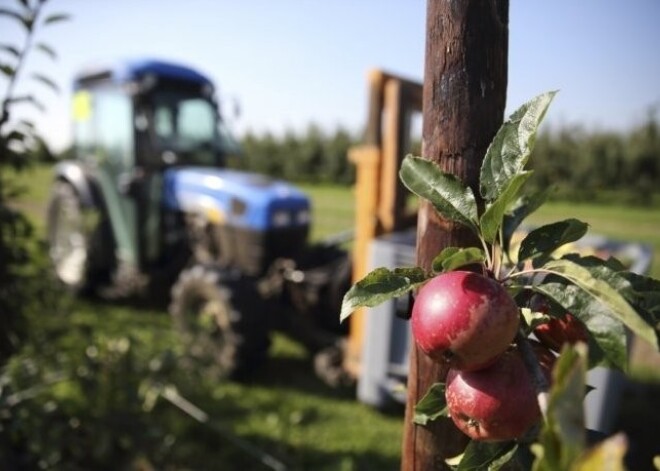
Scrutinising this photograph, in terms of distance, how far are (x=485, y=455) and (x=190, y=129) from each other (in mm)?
4434

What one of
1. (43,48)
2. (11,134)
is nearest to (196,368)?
(11,134)

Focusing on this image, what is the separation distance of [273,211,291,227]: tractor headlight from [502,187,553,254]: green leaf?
3275 mm

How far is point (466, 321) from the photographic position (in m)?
0.58

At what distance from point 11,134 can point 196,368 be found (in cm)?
137

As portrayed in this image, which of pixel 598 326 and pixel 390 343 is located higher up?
pixel 598 326

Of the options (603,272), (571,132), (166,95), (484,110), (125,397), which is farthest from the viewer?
(571,132)

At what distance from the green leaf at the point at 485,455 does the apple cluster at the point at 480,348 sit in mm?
43

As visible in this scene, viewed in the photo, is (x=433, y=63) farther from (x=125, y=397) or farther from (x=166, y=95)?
(x=166, y=95)

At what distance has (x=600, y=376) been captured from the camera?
A: 239 cm

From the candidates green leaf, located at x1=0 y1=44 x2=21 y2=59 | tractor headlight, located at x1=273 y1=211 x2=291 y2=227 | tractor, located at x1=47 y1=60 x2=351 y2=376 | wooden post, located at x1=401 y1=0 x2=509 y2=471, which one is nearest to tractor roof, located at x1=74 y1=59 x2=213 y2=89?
tractor, located at x1=47 y1=60 x2=351 y2=376

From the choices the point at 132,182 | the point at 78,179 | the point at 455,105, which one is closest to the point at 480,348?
the point at 455,105

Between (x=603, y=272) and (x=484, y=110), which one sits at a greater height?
(x=484, y=110)

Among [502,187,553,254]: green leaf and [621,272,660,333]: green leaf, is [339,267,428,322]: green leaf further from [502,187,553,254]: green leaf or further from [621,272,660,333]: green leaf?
[621,272,660,333]: green leaf

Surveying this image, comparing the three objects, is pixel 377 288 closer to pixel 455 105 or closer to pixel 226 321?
pixel 455 105
